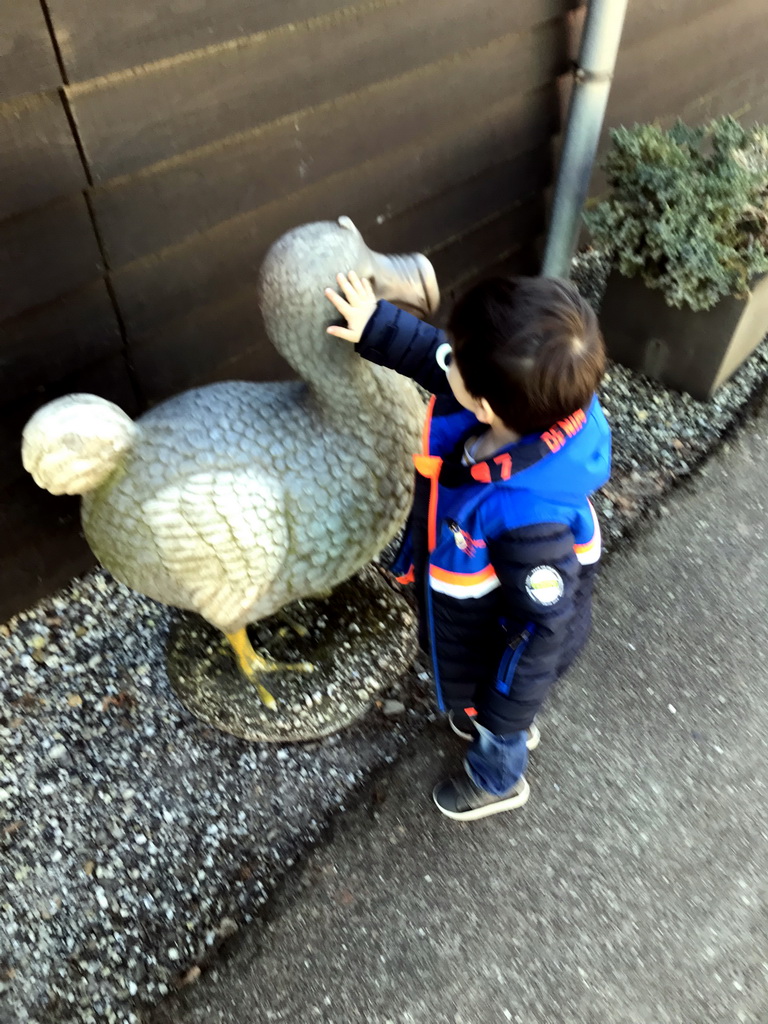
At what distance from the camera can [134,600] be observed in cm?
224

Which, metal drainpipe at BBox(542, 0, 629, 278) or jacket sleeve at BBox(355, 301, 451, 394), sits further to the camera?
metal drainpipe at BBox(542, 0, 629, 278)

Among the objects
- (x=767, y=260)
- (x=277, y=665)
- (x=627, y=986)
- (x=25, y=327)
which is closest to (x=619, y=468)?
(x=767, y=260)

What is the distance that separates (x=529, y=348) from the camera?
4.02 feet

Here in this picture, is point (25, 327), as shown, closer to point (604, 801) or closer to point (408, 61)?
point (408, 61)

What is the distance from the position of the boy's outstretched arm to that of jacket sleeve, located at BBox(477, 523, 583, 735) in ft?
1.29

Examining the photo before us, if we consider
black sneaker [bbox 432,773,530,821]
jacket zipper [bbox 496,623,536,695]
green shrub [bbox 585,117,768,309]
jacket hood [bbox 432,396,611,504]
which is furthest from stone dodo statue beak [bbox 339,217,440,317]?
green shrub [bbox 585,117,768,309]

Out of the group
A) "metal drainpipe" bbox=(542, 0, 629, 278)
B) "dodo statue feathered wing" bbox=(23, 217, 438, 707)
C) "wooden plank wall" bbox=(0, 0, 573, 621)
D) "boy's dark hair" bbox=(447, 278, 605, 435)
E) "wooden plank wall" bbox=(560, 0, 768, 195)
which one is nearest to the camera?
"boy's dark hair" bbox=(447, 278, 605, 435)

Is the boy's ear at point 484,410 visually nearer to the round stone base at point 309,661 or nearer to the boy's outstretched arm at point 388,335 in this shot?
the boy's outstretched arm at point 388,335

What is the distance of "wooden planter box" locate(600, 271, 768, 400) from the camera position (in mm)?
2760

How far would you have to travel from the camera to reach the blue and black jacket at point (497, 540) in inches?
53.3

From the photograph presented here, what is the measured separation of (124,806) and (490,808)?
2.89ft

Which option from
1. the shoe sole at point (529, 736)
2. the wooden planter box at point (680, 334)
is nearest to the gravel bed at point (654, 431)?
the wooden planter box at point (680, 334)

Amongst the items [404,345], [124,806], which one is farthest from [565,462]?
[124,806]

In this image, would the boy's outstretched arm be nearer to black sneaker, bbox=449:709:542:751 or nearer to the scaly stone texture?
the scaly stone texture
